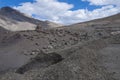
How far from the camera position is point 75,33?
28.4 m

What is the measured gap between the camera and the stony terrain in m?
10.7

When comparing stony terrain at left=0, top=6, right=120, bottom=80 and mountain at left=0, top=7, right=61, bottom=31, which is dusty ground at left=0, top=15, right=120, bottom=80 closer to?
stony terrain at left=0, top=6, right=120, bottom=80

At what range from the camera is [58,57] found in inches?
604

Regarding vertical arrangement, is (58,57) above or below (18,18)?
below

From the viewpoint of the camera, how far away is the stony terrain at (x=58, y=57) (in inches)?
423

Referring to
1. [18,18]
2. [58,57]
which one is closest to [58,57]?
[58,57]

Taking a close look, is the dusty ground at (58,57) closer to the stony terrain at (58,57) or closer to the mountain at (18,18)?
the stony terrain at (58,57)

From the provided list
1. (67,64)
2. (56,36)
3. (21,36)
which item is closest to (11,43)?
(21,36)

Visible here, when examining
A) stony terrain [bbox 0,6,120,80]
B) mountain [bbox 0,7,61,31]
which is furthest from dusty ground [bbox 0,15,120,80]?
mountain [bbox 0,7,61,31]

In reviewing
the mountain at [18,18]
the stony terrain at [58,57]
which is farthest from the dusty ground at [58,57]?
the mountain at [18,18]

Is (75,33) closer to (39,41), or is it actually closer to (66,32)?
(66,32)

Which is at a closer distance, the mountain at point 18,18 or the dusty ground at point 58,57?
the dusty ground at point 58,57

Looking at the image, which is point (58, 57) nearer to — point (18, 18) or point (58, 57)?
point (58, 57)

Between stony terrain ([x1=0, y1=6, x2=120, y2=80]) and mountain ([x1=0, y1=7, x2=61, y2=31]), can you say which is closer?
stony terrain ([x1=0, y1=6, x2=120, y2=80])
